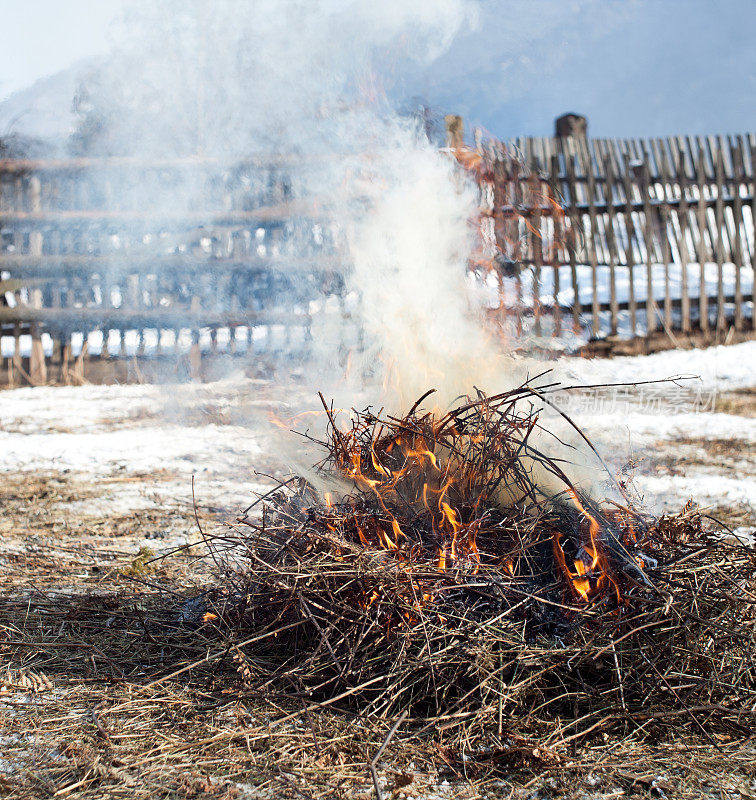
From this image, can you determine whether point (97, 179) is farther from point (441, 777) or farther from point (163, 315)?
point (441, 777)

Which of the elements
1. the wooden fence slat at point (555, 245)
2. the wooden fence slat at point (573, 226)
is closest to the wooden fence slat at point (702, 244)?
the wooden fence slat at point (573, 226)

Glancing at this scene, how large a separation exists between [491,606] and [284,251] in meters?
4.34

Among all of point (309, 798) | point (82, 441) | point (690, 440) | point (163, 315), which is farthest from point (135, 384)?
point (309, 798)

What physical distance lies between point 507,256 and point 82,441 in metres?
4.60

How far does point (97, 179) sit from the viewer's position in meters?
6.87

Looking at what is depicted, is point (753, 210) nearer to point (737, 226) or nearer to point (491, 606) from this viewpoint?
point (737, 226)

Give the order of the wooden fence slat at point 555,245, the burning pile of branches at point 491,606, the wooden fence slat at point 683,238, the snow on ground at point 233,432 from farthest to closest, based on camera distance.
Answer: the wooden fence slat at point 683,238
the wooden fence slat at point 555,245
the snow on ground at point 233,432
the burning pile of branches at point 491,606

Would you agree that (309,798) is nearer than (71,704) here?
Yes

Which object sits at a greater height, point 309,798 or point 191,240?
point 191,240

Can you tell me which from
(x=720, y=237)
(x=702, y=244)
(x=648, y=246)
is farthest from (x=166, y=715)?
(x=720, y=237)

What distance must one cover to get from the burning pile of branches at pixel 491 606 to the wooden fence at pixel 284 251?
4.37 ft

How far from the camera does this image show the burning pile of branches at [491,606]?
1.84 m

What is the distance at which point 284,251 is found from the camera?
224 inches

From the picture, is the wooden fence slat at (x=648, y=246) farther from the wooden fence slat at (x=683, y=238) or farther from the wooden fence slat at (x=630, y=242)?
the wooden fence slat at (x=683, y=238)
